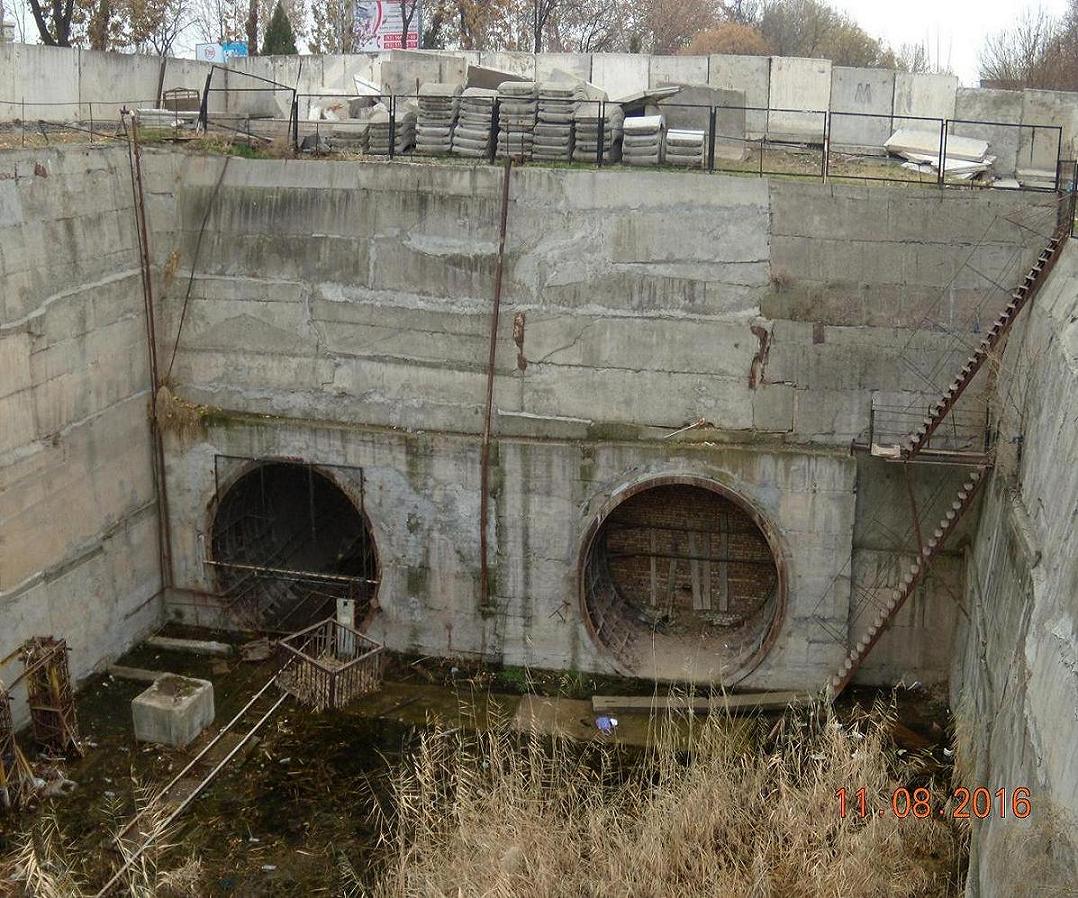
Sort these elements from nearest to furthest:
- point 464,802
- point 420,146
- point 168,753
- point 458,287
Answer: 1. point 464,802
2. point 168,753
3. point 458,287
4. point 420,146

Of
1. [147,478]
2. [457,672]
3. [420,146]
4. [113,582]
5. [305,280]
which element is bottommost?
[457,672]

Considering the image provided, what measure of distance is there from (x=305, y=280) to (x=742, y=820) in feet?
26.1

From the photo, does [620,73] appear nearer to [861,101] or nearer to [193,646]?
[861,101]

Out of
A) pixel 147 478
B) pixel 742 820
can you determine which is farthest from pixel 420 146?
pixel 742 820

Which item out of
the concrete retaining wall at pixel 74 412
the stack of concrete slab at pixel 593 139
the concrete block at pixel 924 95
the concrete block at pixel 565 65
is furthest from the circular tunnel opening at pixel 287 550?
the concrete block at pixel 924 95

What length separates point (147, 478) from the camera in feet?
47.5

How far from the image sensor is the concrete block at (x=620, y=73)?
2262cm

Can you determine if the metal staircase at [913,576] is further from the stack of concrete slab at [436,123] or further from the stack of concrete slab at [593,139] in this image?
the stack of concrete slab at [436,123]

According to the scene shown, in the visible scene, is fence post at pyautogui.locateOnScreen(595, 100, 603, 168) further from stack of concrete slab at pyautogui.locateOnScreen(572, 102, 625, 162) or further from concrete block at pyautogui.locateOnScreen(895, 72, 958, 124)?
concrete block at pyautogui.locateOnScreen(895, 72, 958, 124)

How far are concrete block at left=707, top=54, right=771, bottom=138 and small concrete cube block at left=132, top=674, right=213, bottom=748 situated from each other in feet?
47.2

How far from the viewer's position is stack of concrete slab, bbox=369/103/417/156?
1562 cm

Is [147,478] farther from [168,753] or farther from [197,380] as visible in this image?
[168,753]

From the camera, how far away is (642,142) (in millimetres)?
14797

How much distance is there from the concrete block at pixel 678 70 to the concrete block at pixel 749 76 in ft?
0.61
